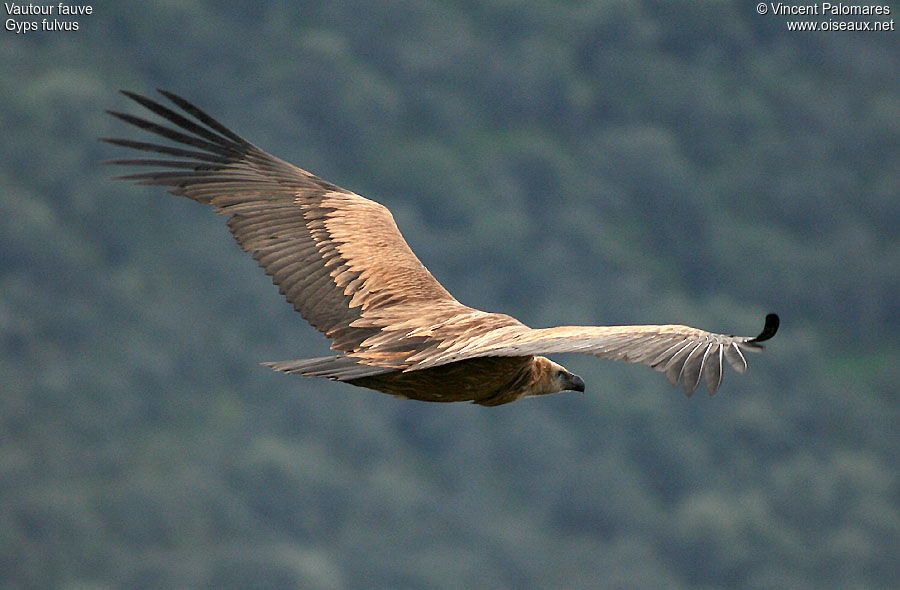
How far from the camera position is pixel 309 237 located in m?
8.09

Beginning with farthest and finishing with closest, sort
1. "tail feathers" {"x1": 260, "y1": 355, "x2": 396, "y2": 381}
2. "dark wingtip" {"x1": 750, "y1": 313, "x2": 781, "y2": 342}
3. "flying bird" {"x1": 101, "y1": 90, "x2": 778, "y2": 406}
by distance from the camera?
"tail feathers" {"x1": 260, "y1": 355, "x2": 396, "y2": 381}, "flying bird" {"x1": 101, "y1": 90, "x2": 778, "y2": 406}, "dark wingtip" {"x1": 750, "y1": 313, "x2": 781, "y2": 342}

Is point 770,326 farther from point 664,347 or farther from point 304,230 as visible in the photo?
point 304,230

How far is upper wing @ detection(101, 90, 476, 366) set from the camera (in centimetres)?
752

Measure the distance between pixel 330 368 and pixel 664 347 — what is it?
6.25 ft

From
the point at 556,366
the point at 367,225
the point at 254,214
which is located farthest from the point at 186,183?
the point at 556,366

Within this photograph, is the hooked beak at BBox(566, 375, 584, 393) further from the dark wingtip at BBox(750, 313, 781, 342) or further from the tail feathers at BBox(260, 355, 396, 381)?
the dark wingtip at BBox(750, 313, 781, 342)

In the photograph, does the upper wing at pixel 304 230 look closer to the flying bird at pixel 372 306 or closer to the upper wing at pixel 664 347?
the flying bird at pixel 372 306

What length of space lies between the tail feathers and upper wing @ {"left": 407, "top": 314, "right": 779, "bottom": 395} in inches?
30.4

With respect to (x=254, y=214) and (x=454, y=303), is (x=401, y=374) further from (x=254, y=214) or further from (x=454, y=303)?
(x=254, y=214)

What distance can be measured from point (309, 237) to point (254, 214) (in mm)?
400

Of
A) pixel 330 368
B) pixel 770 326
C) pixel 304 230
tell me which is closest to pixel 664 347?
pixel 770 326

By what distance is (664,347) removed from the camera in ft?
17.1

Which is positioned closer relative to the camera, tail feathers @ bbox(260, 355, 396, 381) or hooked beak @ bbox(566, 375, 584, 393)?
Result: tail feathers @ bbox(260, 355, 396, 381)

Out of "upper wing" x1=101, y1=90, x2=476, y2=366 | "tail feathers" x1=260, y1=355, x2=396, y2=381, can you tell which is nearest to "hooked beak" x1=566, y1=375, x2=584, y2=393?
"upper wing" x1=101, y1=90, x2=476, y2=366
